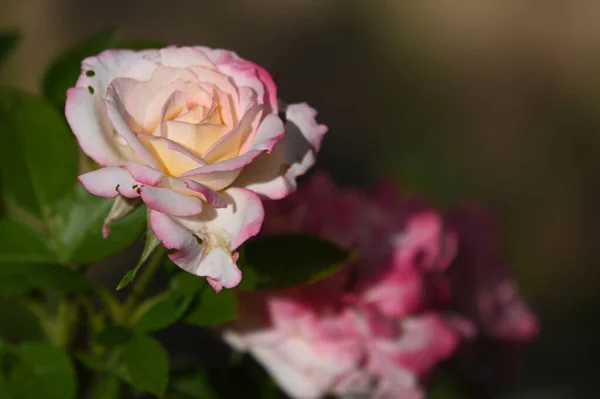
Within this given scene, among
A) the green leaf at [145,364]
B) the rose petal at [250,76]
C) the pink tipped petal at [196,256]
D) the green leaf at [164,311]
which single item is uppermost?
the rose petal at [250,76]

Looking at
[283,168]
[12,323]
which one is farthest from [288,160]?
[12,323]

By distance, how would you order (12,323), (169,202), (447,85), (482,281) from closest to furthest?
(169,202) < (482,281) < (12,323) < (447,85)

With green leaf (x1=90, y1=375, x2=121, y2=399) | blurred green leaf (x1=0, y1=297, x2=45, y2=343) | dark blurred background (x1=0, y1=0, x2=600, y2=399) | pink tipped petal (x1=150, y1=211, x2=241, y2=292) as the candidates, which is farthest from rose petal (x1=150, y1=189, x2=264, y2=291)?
dark blurred background (x1=0, y1=0, x2=600, y2=399)

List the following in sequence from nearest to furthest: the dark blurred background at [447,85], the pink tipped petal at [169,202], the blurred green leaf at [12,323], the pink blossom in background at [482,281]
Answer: the pink tipped petal at [169,202], the pink blossom in background at [482,281], the blurred green leaf at [12,323], the dark blurred background at [447,85]

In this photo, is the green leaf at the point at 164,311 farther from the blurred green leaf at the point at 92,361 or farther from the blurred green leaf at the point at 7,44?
the blurred green leaf at the point at 7,44

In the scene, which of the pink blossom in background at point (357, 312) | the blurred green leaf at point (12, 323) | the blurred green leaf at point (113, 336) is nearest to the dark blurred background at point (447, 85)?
the blurred green leaf at point (12, 323)

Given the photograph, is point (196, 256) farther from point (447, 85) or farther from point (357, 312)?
point (447, 85)

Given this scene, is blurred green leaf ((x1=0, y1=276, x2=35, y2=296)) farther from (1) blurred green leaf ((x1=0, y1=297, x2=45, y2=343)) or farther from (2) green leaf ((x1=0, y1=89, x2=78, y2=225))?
(1) blurred green leaf ((x1=0, y1=297, x2=45, y2=343))
